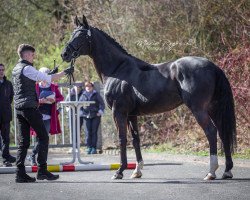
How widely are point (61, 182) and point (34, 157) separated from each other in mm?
3306

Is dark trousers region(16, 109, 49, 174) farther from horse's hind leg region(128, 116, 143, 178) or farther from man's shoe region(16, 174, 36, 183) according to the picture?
horse's hind leg region(128, 116, 143, 178)

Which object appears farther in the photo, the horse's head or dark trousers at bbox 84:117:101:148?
dark trousers at bbox 84:117:101:148

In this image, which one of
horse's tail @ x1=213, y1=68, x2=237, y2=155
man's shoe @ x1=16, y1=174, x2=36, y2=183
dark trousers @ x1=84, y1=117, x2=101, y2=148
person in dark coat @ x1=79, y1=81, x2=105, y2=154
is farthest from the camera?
dark trousers @ x1=84, y1=117, x2=101, y2=148

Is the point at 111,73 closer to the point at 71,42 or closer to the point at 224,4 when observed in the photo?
the point at 71,42

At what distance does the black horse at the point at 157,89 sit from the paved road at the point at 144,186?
565mm

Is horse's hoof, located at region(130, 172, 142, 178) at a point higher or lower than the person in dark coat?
lower

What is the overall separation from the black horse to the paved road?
565 mm

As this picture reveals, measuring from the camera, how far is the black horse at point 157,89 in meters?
12.6

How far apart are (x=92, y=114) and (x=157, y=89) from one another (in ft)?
26.4

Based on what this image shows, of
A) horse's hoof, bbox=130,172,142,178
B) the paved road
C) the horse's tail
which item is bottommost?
A: the paved road

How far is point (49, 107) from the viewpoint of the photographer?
16078 millimetres

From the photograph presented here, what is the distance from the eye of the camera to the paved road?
35.0 feet

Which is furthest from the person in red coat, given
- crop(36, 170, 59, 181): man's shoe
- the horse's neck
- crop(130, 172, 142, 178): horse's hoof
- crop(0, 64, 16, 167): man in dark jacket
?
crop(130, 172, 142, 178): horse's hoof

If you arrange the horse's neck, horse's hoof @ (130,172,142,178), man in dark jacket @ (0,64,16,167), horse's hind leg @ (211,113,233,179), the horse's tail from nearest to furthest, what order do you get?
1. horse's hind leg @ (211,113,233,179)
2. the horse's tail
3. horse's hoof @ (130,172,142,178)
4. the horse's neck
5. man in dark jacket @ (0,64,16,167)
